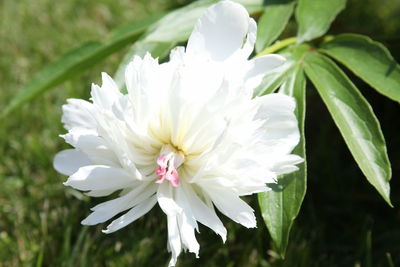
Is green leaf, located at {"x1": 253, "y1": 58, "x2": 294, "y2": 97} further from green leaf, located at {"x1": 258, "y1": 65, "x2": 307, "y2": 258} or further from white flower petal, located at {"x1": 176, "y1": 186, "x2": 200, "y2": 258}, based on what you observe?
white flower petal, located at {"x1": 176, "y1": 186, "x2": 200, "y2": 258}

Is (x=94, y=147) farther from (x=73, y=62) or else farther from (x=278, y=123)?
(x=73, y=62)

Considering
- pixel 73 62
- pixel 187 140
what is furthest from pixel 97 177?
pixel 73 62

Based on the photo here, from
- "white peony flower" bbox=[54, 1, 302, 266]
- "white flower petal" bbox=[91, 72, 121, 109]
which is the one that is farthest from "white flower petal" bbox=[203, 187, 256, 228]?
"white flower petal" bbox=[91, 72, 121, 109]

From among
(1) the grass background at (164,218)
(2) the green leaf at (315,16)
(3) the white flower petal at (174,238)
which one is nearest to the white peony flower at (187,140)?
(3) the white flower petal at (174,238)

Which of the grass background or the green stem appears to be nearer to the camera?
the green stem

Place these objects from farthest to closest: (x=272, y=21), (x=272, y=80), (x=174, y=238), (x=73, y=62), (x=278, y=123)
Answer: (x=73, y=62)
(x=272, y=21)
(x=272, y=80)
(x=278, y=123)
(x=174, y=238)

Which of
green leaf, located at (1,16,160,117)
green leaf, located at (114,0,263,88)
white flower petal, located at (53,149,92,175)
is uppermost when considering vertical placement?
green leaf, located at (1,16,160,117)

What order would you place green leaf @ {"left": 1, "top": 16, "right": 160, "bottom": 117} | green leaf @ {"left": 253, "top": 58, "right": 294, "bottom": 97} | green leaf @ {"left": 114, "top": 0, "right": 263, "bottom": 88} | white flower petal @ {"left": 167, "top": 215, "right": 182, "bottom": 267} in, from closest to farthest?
white flower petal @ {"left": 167, "top": 215, "right": 182, "bottom": 267}
green leaf @ {"left": 253, "top": 58, "right": 294, "bottom": 97}
green leaf @ {"left": 114, "top": 0, "right": 263, "bottom": 88}
green leaf @ {"left": 1, "top": 16, "right": 160, "bottom": 117}

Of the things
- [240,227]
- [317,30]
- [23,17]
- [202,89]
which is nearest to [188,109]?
[202,89]
